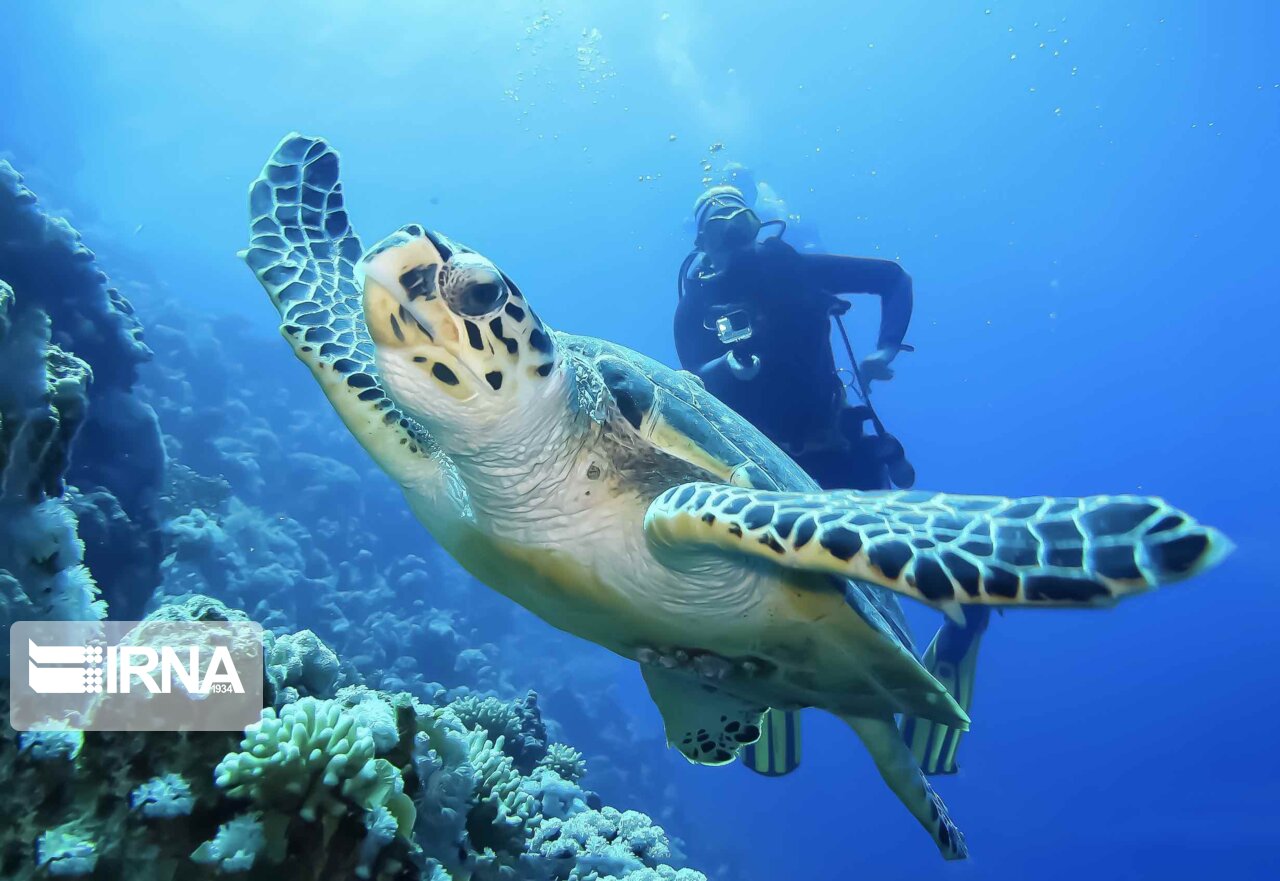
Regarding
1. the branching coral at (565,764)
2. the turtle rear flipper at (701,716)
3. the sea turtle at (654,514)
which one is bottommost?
the branching coral at (565,764)

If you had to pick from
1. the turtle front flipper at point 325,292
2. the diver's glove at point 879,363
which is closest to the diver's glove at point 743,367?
the diver's glove at point 879,363

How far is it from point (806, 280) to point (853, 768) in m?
28.9

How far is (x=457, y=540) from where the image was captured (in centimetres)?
247

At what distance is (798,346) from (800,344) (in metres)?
0.03

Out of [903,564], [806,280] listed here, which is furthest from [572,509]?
[806,280]

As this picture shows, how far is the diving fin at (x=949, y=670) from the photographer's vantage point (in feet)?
18.9

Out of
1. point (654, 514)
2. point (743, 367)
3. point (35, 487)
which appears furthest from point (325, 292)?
point (743, 367)

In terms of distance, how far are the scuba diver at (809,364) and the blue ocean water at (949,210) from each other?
12821mm

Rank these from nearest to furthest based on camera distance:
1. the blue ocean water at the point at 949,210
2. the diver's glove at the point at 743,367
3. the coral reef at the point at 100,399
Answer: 1. the coral reef at the point at 100,399
2. the diver's glove at the point at 743,367
3. the blue ocean water at the point at 949,210

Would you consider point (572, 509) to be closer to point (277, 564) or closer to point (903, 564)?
point (903, 564)

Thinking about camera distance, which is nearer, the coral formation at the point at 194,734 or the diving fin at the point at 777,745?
the coral formation at the point at 194,734

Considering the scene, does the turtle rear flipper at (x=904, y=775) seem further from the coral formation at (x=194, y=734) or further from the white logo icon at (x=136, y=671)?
the white logo icon at (x=136, y=671)

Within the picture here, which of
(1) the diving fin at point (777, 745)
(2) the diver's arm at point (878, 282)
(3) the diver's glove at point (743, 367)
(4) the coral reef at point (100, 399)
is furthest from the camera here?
(2) the diver's arm at point (878, 282)

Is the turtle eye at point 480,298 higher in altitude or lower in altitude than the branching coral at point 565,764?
higher
